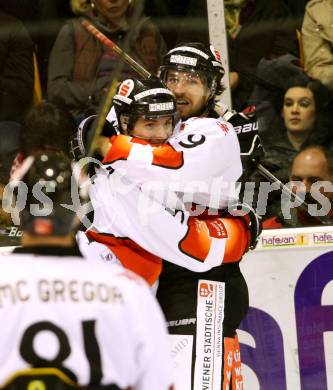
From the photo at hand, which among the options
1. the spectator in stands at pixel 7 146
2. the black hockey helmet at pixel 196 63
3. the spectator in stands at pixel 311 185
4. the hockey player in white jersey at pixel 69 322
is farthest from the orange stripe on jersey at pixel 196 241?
the spectator in stands at pixel 7 146

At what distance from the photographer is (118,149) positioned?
15.8 ft

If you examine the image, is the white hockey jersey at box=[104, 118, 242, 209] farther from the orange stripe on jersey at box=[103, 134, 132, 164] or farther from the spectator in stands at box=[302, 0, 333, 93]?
the spectator in stands at box=[302, 0, 333, 93]

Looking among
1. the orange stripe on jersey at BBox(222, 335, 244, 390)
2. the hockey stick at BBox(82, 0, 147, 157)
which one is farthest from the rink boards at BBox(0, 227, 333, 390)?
the hockey stick at BBox(82, 0, 147, 157)

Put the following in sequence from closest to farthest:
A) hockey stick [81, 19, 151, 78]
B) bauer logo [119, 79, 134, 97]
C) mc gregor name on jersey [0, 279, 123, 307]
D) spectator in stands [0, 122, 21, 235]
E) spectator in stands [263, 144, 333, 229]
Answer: mc gregor name on jersey [0, 279, 123, 307] < bauer logo [119, 79, 134, 97] < hockey stick [81, 19, 151, 78] < spectator in stands [263, 144, 333, 229] < spectator in stands [0, 122, 21, 235]

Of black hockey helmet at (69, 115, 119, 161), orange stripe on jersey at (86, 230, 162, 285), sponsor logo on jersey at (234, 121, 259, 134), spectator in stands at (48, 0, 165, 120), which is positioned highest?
spectator in stands at (48, 0, 165, 120)

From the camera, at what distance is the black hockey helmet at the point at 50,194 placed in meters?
3.55

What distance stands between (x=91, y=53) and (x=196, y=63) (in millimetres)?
1456

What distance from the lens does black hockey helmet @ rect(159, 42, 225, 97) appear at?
5211 mm

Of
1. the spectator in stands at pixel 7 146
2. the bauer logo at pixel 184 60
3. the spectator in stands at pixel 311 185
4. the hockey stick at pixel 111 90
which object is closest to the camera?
the hockey stick at pixel 111 90

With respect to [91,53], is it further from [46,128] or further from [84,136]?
[84,136]

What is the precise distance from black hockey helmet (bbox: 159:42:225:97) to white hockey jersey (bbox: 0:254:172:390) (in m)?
1.83

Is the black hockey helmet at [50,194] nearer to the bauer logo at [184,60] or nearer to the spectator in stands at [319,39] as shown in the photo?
the bauer logo at [184,60]

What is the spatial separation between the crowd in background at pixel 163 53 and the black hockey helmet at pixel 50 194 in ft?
7.73

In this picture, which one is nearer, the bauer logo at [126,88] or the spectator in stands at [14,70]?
the bauer logo at [126,88]
